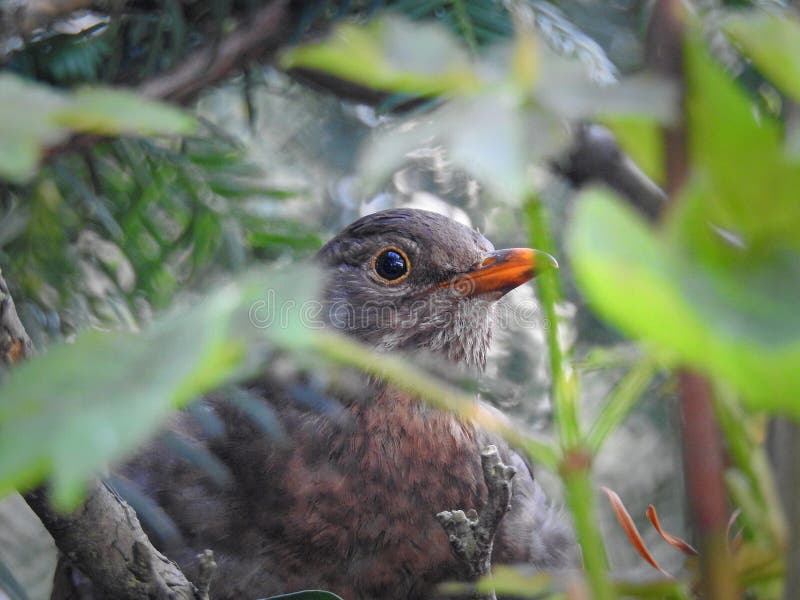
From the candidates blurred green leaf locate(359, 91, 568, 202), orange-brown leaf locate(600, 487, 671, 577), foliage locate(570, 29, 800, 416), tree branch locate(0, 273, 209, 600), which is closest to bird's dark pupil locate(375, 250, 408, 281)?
tree branch locate(0, 273, 209, 600)

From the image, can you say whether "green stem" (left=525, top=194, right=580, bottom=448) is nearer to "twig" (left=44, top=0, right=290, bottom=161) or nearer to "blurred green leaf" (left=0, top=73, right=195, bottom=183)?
"blurred green leaf" (left=0, top=73, right=195, bottom=183)

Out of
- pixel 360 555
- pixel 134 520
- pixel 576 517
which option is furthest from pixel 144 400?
pixel 360 555

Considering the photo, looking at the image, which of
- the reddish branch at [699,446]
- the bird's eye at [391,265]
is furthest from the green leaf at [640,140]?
the bird's eye at [391,265]

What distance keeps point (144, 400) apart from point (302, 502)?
6.06ft

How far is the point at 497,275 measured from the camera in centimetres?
247

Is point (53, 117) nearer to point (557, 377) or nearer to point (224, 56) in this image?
point (557, 377)

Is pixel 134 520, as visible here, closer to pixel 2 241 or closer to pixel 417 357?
pixel 2 241

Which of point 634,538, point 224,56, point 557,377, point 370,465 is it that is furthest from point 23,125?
point 370,465

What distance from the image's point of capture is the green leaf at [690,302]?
0.41 meters

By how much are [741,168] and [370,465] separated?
→ 1987 mm

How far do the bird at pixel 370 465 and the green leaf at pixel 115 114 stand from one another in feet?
4.60

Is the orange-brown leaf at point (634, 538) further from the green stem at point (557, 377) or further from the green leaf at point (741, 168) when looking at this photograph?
the green leaf at point (741, 168)

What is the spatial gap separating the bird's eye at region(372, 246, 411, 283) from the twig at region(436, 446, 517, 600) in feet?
4.63

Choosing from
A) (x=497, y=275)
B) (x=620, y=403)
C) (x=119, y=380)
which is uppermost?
(x=119, y=380)
